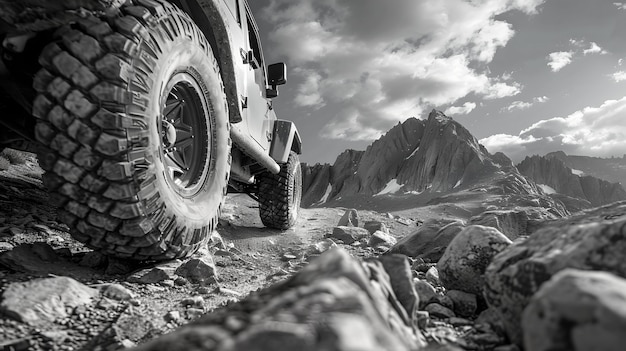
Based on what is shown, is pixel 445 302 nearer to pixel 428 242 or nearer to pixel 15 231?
pixel 428 242

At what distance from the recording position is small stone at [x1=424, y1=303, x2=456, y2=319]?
1.39 metres

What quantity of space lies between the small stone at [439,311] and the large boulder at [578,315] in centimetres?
72

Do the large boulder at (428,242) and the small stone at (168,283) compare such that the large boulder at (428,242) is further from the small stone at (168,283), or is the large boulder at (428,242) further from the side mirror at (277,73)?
the side mirror at (277,73)

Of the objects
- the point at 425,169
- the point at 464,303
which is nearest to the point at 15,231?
the point at 464,303

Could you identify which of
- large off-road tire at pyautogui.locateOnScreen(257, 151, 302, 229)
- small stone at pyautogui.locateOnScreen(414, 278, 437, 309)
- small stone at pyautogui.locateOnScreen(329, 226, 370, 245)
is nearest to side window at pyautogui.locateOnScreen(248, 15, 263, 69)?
large off-road tire at pyautogui.locateOnScreen(257, 151, 302, 229)

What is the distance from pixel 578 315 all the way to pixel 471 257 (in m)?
1.08

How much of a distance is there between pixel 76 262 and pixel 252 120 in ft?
7.65

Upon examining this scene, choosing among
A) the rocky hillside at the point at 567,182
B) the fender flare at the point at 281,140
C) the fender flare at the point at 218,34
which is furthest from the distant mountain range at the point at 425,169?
the fender flare at the point at 218,34

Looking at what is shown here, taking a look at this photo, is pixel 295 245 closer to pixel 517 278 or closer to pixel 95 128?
pixel 95 128

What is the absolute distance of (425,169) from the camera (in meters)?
47.6

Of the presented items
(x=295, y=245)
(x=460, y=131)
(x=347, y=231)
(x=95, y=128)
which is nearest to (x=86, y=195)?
(x=95, y=128)

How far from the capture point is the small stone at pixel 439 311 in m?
1.39

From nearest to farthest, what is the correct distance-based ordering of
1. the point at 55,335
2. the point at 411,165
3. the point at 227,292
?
the point at 55,335
the point at 227,292
the point at 411,165

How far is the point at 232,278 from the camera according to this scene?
2.46 metres
